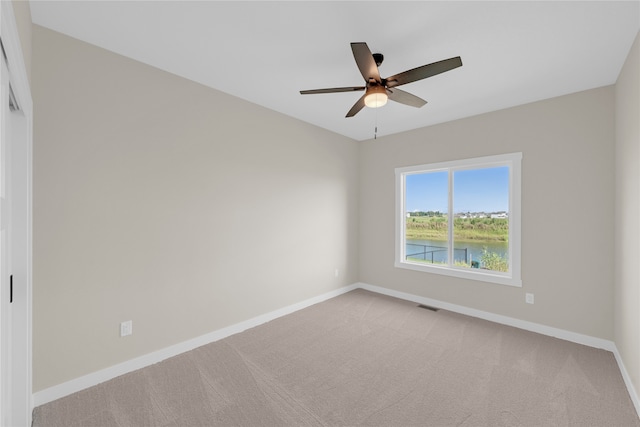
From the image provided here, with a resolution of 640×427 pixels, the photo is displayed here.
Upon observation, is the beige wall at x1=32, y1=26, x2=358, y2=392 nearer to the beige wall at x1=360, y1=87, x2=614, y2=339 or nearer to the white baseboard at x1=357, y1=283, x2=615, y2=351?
the white baseboard at x1=357, y1=283, x2=615, y2=351

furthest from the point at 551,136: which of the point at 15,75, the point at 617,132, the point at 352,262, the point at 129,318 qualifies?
the point at 129,318

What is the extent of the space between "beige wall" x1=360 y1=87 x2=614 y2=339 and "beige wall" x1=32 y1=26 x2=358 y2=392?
2423 millimetres

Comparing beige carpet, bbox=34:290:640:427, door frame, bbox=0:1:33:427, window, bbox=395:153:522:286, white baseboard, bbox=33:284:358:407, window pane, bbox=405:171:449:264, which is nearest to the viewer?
door frame, bbox=0:1:33:427

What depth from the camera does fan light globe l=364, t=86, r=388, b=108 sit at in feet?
7.10

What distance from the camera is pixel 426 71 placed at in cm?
192

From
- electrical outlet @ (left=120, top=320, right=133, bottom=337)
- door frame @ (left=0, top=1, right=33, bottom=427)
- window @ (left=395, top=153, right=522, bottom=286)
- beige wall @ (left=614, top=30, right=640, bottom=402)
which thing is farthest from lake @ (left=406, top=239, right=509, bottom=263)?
door frame @ (left=0, top=1, right=33, bottom=427)

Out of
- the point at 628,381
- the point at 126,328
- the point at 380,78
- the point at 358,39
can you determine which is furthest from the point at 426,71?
the point at 126,328

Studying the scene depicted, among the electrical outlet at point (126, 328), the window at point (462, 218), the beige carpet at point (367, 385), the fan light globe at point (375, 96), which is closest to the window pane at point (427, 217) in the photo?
the window at point (462, 218)

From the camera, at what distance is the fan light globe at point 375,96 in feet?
7.10

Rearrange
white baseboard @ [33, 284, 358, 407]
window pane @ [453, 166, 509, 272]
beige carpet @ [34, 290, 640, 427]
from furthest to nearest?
window pane @ [453, 166, 509, 272]
white baseboard @ [33, 284, 358, 407]
beige carpet @ [34, 290, 640, 427]

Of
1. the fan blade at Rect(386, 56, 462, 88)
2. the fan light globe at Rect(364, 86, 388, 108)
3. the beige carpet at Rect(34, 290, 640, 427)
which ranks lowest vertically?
the beige carpet at Rect(34, 290, 640, 427)

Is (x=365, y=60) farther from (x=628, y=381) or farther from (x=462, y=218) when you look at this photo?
(x=628, y=381)

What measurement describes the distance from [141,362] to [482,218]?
4.17 meters

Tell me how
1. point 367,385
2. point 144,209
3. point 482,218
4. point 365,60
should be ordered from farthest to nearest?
1. point 482,218
2. point 144,209
3. point 367,385
4. point 365,60
